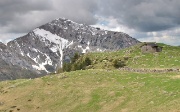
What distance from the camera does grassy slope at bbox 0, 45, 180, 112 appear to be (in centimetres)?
4672

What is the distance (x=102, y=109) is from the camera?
163 ft

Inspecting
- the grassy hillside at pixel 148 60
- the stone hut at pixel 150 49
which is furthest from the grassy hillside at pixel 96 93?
the stone hut at pixel 150 49

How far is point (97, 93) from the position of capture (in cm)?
5756

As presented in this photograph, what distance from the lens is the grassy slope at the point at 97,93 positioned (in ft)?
153

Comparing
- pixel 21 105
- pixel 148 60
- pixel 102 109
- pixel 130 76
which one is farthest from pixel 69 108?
pixel 148 60

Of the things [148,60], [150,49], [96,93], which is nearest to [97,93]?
[96,93]

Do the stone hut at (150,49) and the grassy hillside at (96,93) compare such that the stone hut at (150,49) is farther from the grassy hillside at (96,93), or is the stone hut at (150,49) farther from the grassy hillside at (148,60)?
the grassy hillside at (96,93)

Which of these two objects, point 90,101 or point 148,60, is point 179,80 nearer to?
point 90,101

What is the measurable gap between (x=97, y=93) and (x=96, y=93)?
235mm

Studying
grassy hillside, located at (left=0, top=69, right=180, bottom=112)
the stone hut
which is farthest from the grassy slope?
the stone hut

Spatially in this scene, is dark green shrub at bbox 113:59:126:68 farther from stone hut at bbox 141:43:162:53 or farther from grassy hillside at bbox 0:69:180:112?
grassy hillside at bbox 0:69:180:112

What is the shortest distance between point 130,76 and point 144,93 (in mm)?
14668

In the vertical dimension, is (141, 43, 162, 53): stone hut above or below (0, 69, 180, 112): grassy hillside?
above

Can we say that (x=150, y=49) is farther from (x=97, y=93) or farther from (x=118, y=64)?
(x=97, y=93)
